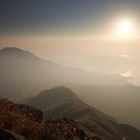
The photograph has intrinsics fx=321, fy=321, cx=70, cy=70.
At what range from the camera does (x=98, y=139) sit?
17281 millimetres

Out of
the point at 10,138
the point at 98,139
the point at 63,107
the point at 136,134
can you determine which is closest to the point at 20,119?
the point at 10,138

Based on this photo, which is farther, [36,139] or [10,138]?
[36,139]

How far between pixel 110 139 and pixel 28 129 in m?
84.8

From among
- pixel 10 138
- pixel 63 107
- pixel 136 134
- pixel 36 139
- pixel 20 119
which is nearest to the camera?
pixel 10 138

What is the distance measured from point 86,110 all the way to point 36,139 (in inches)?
5845

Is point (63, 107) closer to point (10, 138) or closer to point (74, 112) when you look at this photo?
point (74, 112)

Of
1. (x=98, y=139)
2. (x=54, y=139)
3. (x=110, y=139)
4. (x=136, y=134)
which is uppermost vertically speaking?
(x=54, y=139)

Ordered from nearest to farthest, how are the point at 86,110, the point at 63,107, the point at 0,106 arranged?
the point at 0,106 → the point at 86,110 → the point at 63,107

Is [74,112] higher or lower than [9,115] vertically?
lower

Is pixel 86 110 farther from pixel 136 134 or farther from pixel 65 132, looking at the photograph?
pixel 65 132

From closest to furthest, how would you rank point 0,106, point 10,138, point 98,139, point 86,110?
point 10,138, point 0,106, point 98,139, point 86,110

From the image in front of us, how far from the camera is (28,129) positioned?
9.89m

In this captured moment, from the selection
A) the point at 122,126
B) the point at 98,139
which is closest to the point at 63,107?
the point at 122,126

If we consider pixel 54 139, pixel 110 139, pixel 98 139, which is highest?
pixel 54 139
